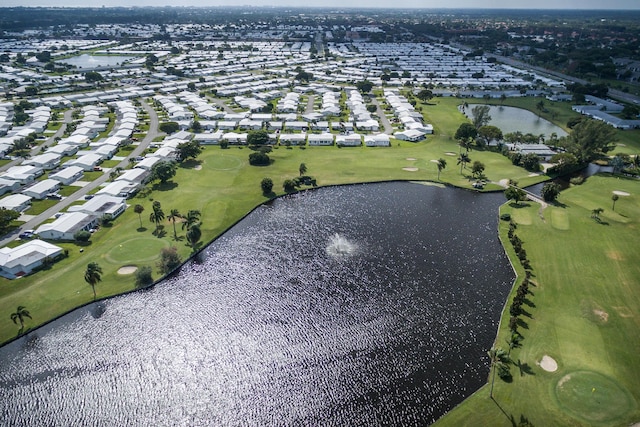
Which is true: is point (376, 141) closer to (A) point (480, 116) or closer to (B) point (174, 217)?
(A) point (480, 116)

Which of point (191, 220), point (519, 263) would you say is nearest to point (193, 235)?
point (191, 220)

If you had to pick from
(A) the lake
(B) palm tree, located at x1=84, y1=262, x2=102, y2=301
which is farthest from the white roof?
(A) the lake

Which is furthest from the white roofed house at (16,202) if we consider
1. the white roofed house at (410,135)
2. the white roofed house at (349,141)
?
A: the white roofed house at (410,135)

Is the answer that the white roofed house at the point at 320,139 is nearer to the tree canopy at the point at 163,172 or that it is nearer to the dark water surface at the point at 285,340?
the tree canopy at the point at 163,172

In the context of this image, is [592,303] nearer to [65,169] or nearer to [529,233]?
[529,233]

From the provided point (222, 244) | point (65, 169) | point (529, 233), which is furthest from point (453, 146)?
point (65, 169)

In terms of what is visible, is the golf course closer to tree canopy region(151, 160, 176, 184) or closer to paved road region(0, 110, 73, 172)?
tree canopy region(151, 160, 176, 184)
